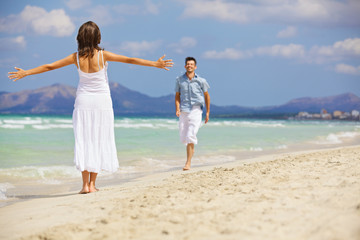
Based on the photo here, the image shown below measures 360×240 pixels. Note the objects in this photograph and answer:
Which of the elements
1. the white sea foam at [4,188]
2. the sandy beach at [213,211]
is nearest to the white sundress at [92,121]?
the sandy beach at [213,211]

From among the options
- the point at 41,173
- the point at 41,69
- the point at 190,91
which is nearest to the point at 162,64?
the point at 41,69

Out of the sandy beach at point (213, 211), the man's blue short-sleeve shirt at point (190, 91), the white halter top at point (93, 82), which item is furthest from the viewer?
the man's blue short-sleeve shirt at point (190, 91)

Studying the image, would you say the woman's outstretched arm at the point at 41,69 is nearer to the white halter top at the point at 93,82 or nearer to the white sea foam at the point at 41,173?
the white halter top at the point at 93,82

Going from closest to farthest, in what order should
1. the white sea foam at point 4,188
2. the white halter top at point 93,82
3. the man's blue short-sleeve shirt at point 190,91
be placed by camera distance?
the white halter top at point 93,82
the white sea foam at point 4,188
the man's blue short-sleeve shirt at point 190,91

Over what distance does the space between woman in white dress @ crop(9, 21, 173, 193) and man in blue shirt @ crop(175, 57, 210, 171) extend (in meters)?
2.66

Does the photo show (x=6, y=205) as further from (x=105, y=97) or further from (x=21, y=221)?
(x=105, y=97)

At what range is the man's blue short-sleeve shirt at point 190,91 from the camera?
763 cm

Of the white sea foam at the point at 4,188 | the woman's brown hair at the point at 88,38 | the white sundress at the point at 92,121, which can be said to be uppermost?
the woman's brown hair at the point at 88,38

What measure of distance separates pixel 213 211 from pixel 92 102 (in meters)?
2.40

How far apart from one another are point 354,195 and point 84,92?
131 inches

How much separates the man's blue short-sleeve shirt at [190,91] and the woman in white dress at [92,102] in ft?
8.67

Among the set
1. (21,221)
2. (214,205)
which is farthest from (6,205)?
(214,205)

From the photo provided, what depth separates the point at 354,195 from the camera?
3396 millimetres

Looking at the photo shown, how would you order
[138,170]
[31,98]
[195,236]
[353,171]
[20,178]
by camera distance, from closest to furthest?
[195,236] → [353,171] → [20,178] → [138,170] → [31,98]
